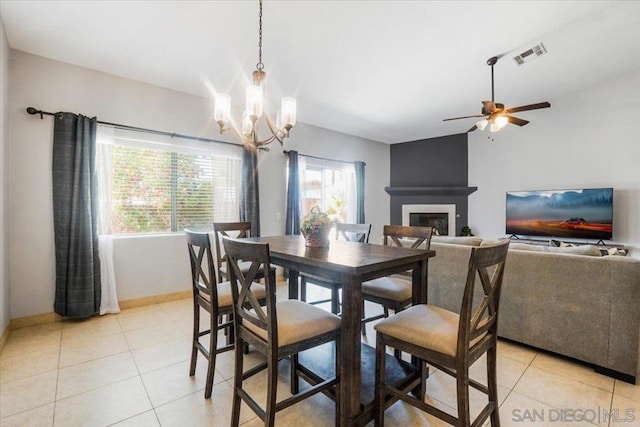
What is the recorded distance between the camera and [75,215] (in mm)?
3029

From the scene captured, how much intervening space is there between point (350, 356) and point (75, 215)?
10.4 ft

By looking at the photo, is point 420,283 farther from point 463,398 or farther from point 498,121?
point 498,121

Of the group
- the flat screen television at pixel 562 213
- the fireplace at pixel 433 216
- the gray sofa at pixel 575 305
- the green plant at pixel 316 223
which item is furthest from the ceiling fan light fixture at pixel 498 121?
the green plant at pixel 316 223

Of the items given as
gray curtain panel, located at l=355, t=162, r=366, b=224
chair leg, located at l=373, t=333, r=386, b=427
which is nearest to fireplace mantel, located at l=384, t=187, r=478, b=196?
gray curtain panel, located at l=355, t=162, r=366, b=224

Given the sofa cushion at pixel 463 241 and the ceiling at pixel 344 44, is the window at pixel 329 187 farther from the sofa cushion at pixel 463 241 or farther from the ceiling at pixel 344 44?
the sofa cushion at pixel 463 241

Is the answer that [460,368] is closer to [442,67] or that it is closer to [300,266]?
[300,266]

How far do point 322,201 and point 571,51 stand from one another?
4059 mm

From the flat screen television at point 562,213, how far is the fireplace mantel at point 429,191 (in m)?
0.80

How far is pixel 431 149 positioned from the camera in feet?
21.1

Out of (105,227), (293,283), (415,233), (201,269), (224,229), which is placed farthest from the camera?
(105,227)

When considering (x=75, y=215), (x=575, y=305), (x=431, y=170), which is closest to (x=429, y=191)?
(x=431, y=170)

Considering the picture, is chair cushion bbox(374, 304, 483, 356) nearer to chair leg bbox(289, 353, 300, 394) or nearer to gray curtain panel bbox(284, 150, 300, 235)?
chair leg bbox(289, 353, 300, 394)

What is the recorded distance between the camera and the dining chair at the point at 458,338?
1278 mm

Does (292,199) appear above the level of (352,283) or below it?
above
